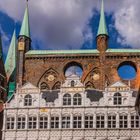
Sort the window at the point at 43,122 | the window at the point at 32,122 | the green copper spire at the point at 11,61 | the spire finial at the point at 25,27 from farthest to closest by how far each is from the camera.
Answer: the green copper spire at the point at 11,61 < the spire finial at the point at 25,27 < the window at the point at 32,122 < the window at the point at 43,122

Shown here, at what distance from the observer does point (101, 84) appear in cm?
6162

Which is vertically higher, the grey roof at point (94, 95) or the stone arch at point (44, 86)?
the stone arch at point (44, 86)

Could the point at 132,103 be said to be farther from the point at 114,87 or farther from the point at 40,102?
the point at 40,102

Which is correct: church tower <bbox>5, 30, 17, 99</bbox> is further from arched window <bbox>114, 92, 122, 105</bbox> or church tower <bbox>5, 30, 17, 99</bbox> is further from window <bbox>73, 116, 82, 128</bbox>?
arched window <bbox>114, 92, 122, 105</bbox>

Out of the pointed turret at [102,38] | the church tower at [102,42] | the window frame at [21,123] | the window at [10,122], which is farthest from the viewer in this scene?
the pointed turret at [102,38]

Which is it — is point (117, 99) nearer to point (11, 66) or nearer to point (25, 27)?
point (25, 27)

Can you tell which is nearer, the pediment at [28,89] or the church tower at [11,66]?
the pediment at [28,89]

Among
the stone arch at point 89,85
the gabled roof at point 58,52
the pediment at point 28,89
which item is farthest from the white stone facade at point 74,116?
the gabled roof at point 58,52

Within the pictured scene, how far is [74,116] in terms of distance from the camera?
52.8m

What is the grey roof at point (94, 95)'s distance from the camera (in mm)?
54256

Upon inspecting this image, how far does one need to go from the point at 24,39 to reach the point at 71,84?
14.0m

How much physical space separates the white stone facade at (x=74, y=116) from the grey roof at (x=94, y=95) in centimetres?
21

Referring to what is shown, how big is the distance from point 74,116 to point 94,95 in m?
3.86

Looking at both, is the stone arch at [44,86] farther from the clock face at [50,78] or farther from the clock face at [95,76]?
the clock face at [95,76]
